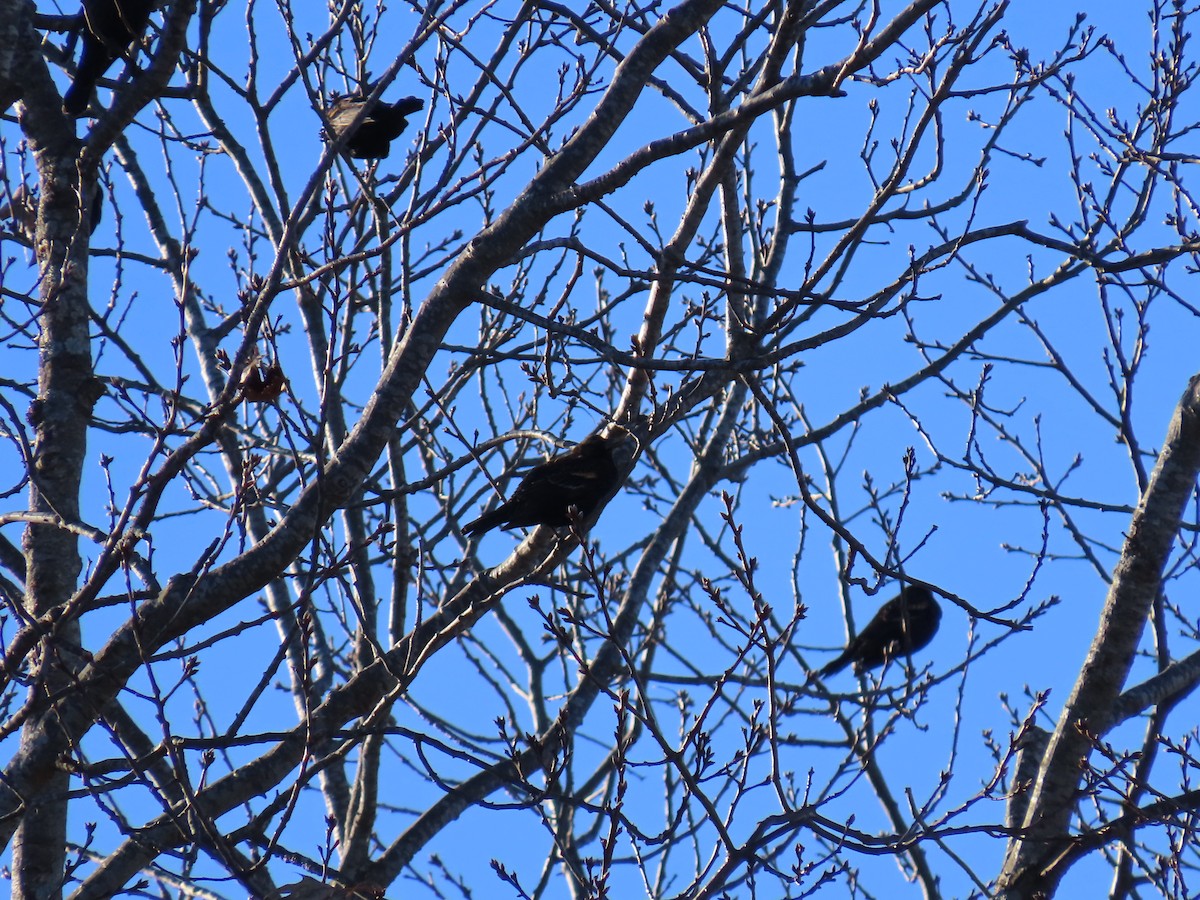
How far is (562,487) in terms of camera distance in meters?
5.04

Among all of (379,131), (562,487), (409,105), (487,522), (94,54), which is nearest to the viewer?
(94,54)

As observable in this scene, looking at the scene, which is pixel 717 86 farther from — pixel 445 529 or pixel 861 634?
pixel 861 634

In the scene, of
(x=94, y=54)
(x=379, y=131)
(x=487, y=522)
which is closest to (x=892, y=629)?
(x=487, y=522)

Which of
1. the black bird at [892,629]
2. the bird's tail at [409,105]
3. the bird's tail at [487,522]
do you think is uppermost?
the bird's tail at [409,105]

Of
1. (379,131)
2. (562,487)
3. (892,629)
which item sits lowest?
(562,487)

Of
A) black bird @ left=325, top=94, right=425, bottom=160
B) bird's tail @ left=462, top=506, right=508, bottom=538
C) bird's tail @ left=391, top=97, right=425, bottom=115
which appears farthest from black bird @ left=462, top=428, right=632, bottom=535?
bird's tail @ left=391, top=97, right=425, bottom=115

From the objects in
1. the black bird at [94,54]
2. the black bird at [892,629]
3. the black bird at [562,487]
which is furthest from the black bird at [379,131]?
the black bird at [892,629]

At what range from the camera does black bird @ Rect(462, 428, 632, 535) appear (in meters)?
5.00

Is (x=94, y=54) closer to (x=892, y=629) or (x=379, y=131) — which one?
(x=379, y=131)

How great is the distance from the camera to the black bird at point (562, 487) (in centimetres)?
500

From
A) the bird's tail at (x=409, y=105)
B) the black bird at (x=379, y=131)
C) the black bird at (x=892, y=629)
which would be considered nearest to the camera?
the black bird at (x=379, y=131)

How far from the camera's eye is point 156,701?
282 cm

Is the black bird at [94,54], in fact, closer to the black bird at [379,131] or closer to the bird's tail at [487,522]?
the black bird at [379,131]

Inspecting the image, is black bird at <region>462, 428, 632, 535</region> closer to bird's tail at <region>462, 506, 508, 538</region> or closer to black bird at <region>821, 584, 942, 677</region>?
bird's tail at <region>462, 506, 508, 538</region>
